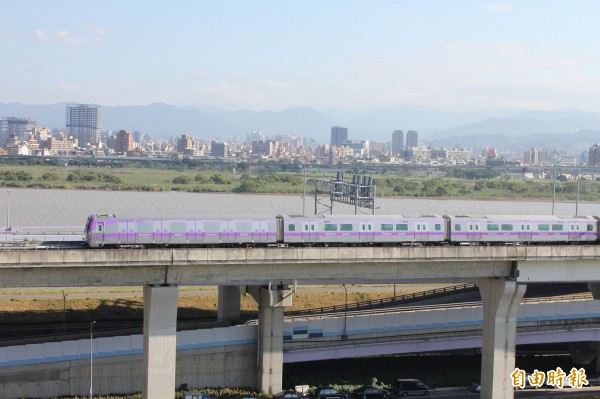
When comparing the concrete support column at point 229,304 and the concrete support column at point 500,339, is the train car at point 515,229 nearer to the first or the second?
the concrete support column at point 500,339

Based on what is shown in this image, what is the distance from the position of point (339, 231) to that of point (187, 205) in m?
77.9

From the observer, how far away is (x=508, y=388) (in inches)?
1812

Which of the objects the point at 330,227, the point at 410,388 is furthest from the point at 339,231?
the point at 410,388

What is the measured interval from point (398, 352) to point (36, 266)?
2055cm

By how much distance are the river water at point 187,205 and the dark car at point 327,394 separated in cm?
5422

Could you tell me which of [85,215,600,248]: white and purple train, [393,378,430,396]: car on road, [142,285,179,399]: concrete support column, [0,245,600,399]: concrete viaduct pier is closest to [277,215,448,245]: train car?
[85,215,600,248]: white and purple train

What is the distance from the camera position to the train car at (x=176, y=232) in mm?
42250

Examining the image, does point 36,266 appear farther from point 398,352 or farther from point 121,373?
point 398,352

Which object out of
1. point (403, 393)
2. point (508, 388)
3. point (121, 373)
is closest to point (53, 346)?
point (121, 373)

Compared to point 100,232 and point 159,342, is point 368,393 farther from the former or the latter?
point 100,232

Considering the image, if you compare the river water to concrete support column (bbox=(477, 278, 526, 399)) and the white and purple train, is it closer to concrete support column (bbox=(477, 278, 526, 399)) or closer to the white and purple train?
the white and purple train

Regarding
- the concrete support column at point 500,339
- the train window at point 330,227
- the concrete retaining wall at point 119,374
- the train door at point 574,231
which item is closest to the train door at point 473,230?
the concrete support column at point 500,339

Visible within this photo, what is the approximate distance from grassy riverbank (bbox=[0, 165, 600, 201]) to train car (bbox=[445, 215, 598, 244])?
323 ft

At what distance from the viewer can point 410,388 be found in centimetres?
4709
